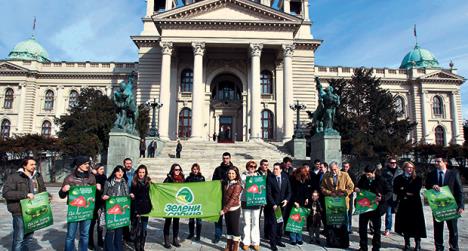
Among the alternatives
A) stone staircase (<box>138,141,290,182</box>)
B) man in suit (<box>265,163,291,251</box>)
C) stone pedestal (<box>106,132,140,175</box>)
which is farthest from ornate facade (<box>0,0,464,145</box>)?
man in suit (<box>265,163,291,251</box>)

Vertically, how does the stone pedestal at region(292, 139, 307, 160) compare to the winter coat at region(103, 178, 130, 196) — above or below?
above

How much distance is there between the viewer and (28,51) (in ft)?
175

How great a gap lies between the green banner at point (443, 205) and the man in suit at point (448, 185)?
11 centimetres

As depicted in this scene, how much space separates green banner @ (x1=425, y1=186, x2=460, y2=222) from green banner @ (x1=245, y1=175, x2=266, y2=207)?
3.44 m

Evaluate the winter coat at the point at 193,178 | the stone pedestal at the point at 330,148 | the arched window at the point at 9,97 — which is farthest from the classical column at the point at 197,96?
the arched window at the point at 9,97

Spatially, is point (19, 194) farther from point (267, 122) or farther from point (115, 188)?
point (267, 122)

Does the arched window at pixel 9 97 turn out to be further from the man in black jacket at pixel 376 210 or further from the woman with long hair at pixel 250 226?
the man in black jacket at pixel 376 210

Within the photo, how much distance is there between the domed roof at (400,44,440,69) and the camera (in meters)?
56.4

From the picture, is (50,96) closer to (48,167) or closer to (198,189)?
(48,167)

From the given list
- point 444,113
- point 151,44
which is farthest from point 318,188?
point 444,113

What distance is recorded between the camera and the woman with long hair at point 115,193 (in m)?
6.29

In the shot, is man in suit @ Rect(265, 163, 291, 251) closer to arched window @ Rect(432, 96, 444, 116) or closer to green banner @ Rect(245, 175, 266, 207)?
green banner @ Rect(245, 175, 266, 207)

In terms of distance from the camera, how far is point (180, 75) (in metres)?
39.2

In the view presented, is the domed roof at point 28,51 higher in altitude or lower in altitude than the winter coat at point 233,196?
higher
